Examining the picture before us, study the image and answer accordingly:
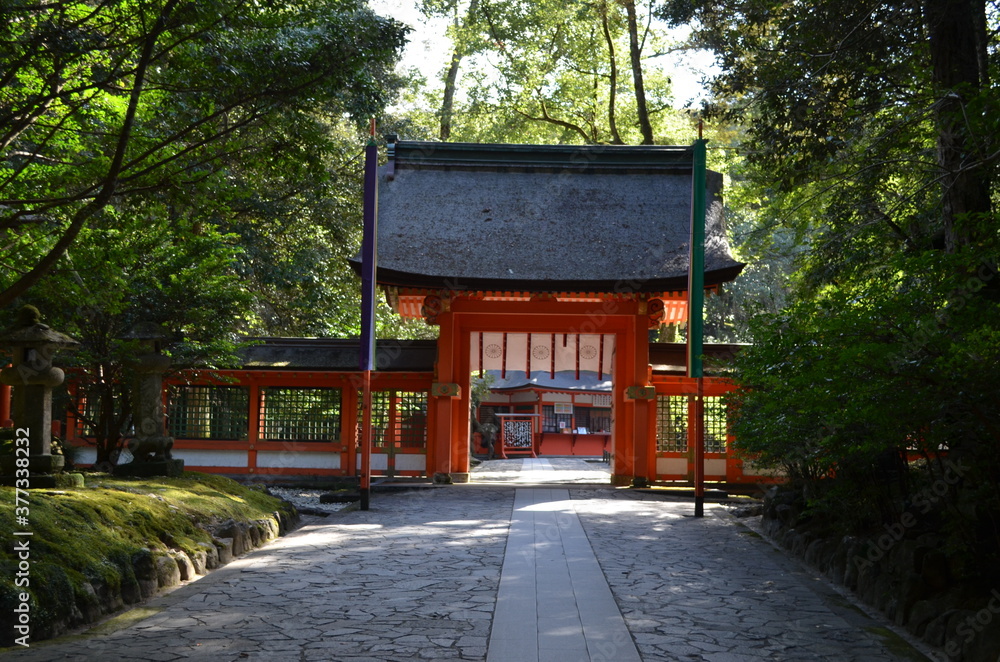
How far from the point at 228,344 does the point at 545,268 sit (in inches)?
242

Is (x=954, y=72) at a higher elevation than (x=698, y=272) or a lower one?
higher

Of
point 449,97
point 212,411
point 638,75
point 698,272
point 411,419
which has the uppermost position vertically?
point 449,97

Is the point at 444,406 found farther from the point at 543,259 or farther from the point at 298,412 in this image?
the point at 543,259

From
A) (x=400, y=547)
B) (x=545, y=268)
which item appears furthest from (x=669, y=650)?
(x=545, y=268)

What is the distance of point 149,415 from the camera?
1091 cm

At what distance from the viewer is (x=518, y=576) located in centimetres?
759

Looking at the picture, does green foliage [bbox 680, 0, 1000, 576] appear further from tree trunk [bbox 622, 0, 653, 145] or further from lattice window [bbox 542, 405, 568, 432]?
lattice window [bbox 542, 405, 568, 432]

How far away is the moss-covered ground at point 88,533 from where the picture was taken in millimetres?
5496

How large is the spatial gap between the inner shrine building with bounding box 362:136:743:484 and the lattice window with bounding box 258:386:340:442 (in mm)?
2165

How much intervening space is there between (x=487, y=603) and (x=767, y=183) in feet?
32.3

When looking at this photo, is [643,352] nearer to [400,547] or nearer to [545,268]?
[545,268]

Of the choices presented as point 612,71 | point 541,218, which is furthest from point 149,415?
point 612,71

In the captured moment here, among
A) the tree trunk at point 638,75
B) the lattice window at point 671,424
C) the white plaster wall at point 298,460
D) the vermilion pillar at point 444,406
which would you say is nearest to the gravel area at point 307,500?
the white plaster wall at point 298,460

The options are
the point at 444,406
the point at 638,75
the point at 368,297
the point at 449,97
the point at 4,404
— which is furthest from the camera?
the point at 449,97
